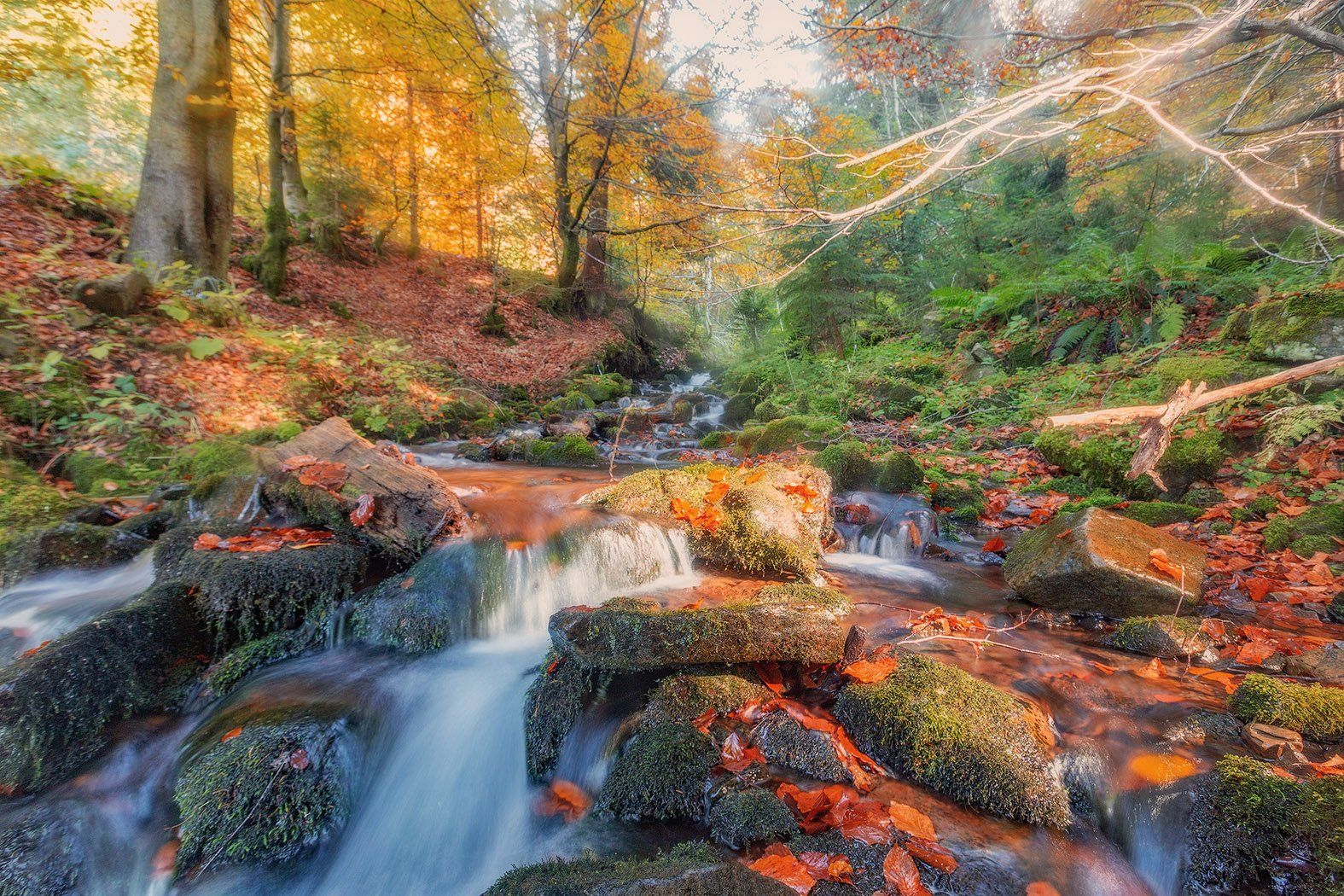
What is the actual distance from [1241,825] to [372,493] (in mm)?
4808

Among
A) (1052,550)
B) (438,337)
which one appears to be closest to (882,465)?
(1052,550)

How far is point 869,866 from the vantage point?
1740 mm

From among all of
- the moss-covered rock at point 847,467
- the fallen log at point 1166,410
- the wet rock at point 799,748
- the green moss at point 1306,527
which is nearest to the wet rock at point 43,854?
the wet rock at point 799,748

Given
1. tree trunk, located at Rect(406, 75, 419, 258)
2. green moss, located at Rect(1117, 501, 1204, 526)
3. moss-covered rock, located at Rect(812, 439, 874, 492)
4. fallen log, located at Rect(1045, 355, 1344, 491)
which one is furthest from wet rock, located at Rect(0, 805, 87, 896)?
tree trunk, located at Rect(406, 75, 419, 258)

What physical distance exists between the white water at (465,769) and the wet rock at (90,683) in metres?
1.17

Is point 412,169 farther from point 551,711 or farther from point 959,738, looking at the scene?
point 959,738

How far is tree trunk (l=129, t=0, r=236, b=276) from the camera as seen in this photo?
6461mm

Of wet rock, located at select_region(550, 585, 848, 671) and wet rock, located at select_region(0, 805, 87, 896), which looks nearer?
wet rock, located at select_region(0, 805, 87, 896)

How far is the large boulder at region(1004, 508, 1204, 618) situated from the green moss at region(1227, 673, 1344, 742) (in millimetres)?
910

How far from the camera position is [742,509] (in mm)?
4191

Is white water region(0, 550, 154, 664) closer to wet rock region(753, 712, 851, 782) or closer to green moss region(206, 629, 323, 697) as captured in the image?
green moss region(206, 629, 323, 697)

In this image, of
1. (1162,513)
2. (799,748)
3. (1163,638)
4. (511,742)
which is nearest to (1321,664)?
(1163,638)

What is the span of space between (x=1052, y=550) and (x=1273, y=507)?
2304 millimetres

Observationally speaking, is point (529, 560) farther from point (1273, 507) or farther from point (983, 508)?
point (1273, 507)
